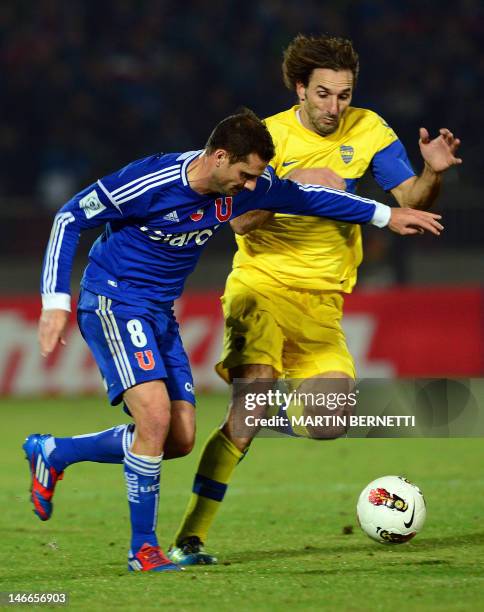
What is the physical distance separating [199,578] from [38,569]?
72 centimetres

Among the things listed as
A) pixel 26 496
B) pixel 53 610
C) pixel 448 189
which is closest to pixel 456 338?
pixel 448 189

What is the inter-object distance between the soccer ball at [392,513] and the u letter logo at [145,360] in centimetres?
118

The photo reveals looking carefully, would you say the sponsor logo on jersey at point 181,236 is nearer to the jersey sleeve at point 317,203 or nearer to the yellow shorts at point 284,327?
the jersey sleeve at point 317,203

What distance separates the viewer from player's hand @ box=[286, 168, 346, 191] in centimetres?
583

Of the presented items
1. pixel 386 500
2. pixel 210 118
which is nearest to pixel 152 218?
pixel 386 500

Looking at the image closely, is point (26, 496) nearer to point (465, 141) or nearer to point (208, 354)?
point (208, 354)

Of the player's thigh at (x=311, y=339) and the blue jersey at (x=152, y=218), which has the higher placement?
the blue jersey at (x=152, y=218)

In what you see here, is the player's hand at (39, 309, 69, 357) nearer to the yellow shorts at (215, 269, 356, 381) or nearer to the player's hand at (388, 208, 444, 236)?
the yellow shorts at (215, 269, 356, 381)

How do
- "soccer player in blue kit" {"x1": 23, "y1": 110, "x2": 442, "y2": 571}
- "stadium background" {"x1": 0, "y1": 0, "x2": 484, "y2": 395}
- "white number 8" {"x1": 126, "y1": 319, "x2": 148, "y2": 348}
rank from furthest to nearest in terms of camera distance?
1. "stadium background" {"x1": 0, "y1": 0, "x2": 484, "y2": 395}
2. "white number 8" {"x1": 126, "y1": 319, "x2": 148, "y2": 348}
3. "soccer player in blue kit" {"x1": 23, "y1": 110, "x2": 442, "y2": 571}

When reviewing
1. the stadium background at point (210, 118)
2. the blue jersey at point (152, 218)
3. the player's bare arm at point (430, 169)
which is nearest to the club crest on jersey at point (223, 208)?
the blue jersey at point (152, 218)

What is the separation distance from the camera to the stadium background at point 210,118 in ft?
40.2

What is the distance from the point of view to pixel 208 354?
12133 millimetres

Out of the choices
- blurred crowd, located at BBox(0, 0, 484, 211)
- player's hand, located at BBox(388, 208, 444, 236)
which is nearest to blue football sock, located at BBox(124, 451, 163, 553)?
player's hand, located at BBox(388, 208, 444, 236)

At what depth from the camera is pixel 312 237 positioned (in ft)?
19.6
